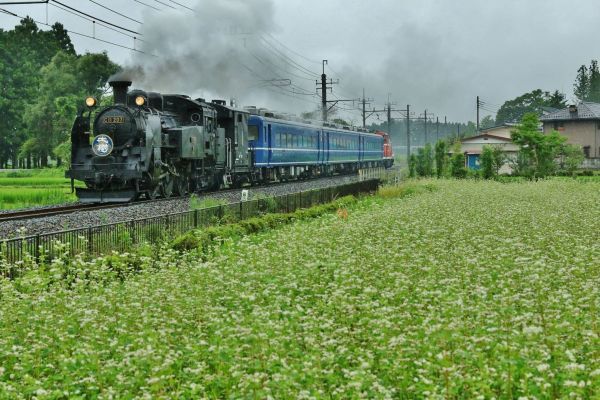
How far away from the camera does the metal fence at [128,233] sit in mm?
10820

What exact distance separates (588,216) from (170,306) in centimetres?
1250

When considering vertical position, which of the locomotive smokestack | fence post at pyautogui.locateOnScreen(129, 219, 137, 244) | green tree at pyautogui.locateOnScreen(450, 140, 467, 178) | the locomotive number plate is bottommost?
fence post at pyautogui.locateOnScreen(129, 219, 137, 244)

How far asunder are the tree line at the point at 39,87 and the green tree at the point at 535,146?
118 ft

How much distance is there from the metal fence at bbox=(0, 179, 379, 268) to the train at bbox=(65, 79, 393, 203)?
387cm

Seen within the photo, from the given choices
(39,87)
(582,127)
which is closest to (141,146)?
(582,127)

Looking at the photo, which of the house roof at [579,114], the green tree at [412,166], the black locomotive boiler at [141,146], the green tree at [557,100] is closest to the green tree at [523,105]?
the green tree at [557,100]

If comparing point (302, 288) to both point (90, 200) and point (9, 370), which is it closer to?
point (9, 370)

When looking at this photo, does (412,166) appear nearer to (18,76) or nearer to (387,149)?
(387,149)

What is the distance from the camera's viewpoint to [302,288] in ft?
31.8

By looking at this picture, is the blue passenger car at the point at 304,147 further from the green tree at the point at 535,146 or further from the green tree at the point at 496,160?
the green tree at the point at 535,146

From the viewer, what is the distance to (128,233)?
43.9ft


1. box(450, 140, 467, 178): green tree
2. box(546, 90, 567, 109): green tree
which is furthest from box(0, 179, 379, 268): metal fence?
box(546, 90, 567, 109): green tree

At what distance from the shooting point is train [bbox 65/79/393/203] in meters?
21.2

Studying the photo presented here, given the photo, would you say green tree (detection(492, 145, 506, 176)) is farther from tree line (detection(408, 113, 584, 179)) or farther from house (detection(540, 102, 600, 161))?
house (detection(540, 102, 600, 161))
